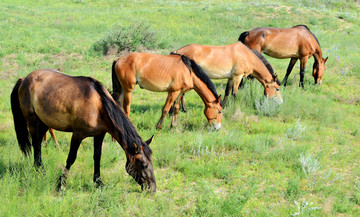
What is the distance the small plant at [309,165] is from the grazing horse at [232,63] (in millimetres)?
3552

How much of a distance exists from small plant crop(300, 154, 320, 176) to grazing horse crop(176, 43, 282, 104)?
3.55 metres

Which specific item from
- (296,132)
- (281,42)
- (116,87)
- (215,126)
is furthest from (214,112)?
(281,42)

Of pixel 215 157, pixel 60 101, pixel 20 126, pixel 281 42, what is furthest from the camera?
pixel 281 42

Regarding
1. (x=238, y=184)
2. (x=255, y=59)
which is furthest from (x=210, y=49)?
(x=238, y=184)

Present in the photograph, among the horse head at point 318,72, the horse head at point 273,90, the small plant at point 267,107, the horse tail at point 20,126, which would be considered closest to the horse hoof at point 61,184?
the horse tail at point 20,126

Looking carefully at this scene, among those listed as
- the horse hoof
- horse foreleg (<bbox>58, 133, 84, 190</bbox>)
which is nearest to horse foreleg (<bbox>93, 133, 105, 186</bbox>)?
horse foreleg (<bbox>58, 133, 84, 190</bbox>)

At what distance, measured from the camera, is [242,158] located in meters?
6.21

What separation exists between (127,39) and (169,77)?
7.69 metres

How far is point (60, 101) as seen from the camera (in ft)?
15.3

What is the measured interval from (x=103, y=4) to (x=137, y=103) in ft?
66.9

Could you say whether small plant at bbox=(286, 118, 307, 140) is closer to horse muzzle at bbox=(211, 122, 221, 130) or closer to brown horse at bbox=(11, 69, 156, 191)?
horse muzzle at bbox=(211, 122, 221, 130)

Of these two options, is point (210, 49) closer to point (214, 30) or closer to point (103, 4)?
point (214, 30)

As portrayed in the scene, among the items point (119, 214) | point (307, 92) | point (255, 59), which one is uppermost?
point (255, 59)

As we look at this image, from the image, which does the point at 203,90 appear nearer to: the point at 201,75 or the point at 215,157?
the point at 201,75
